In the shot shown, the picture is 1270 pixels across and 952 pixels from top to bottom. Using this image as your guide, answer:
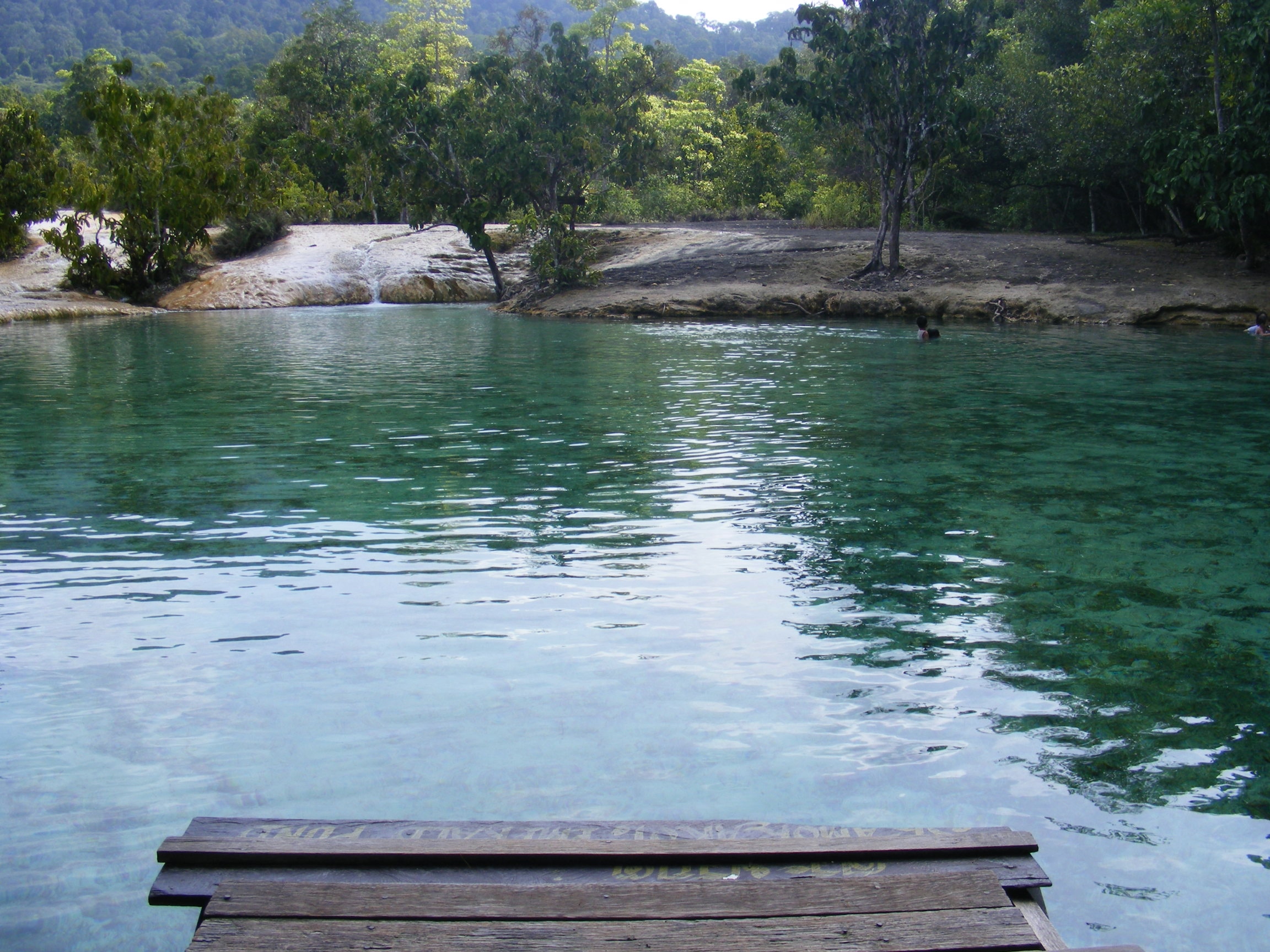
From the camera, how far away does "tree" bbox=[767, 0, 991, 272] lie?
24641 mm

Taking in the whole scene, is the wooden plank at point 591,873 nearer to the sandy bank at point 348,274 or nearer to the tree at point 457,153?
the tree at point 457,153

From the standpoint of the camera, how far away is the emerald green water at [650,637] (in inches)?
149

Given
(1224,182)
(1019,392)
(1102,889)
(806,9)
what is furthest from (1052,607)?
(806,9)

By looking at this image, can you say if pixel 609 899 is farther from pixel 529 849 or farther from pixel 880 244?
pixel 880 244

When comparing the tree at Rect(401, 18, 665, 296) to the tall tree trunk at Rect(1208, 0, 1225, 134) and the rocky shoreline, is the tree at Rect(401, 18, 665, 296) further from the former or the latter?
the tall tree trunk at Rect(1208, 0, 1225, 134)

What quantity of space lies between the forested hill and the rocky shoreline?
318 ft

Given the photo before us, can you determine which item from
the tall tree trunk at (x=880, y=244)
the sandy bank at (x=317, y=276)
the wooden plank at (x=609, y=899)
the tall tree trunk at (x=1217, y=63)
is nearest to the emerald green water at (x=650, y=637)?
the wooden plank at (x=609, y=899)

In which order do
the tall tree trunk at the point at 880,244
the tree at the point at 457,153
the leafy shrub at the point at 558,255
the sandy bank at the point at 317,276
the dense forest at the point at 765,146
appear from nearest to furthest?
the dense forest at the point at 765,146
the tall tree trunk at the point at 880,244
the tree at the point at 457,153
the leafy shrub at the point at 558,255
the sandy bank at the point at 317,276

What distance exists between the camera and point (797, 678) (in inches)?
195

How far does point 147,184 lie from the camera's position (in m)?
32.2

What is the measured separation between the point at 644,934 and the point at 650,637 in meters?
3.21

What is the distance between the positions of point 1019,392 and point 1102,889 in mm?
11261

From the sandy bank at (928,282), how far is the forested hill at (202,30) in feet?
348

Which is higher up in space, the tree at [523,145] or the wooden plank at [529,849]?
the tree at [523,145]
